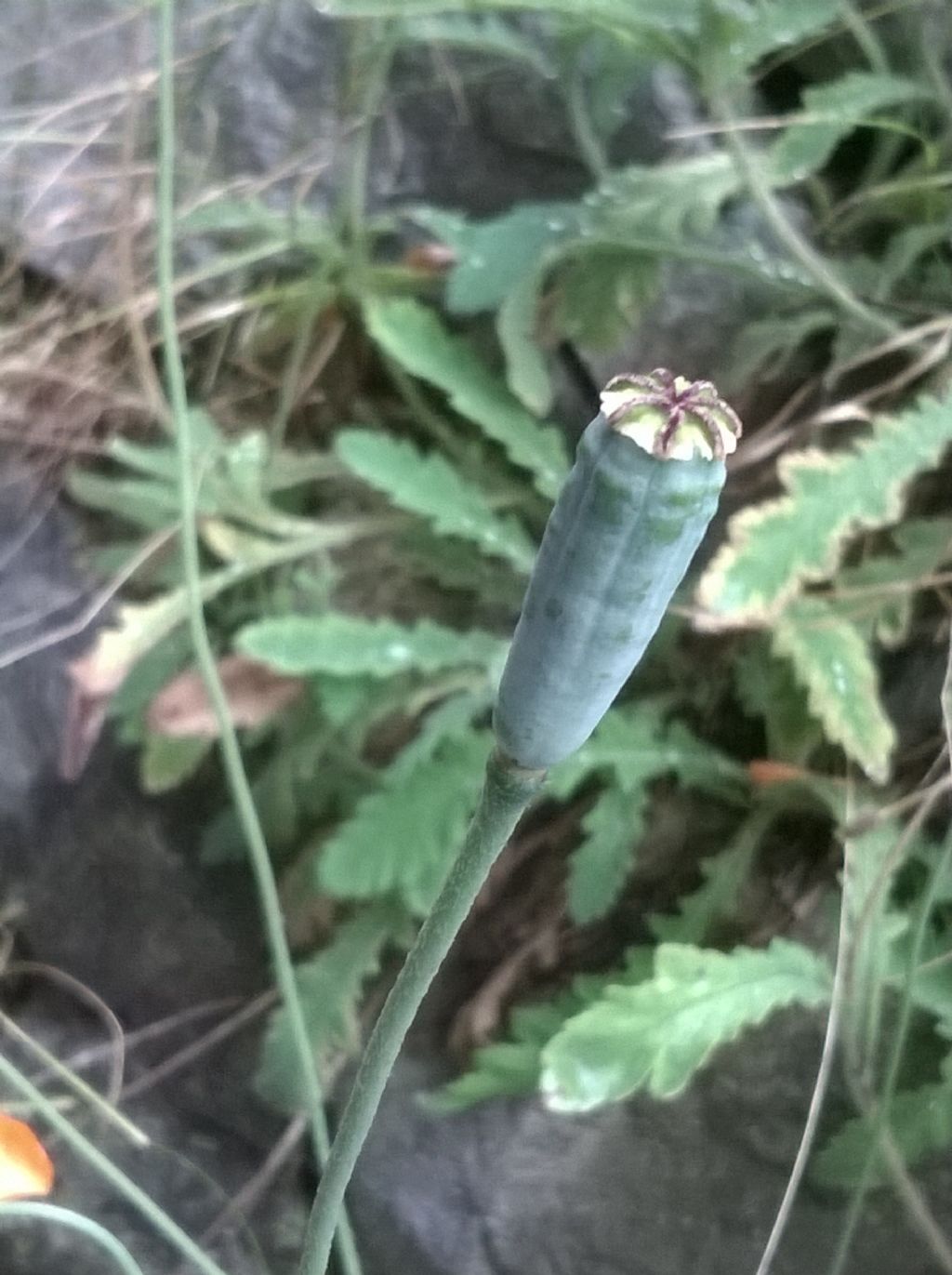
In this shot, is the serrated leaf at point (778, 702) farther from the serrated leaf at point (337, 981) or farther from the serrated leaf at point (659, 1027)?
the serrated leaf at point (337, 981)

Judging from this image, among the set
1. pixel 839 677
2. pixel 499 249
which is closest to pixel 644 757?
pixel 839 677

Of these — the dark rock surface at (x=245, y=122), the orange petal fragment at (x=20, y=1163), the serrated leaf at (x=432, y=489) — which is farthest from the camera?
the dark rock surface at (x=245, y=122)

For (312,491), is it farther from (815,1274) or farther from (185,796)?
(815,1274)

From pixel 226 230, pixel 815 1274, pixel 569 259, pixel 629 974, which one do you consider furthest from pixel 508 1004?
pixel 226 230

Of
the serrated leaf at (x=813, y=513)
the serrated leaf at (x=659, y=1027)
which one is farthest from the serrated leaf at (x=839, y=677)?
the serrated leaf at (x=659, y=1027)

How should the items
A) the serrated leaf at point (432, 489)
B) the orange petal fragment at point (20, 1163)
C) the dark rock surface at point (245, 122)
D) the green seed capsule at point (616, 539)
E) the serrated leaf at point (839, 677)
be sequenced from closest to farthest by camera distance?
the green seed capsule at point (616, 539)
the orange petal fragment at point (20, 1163)
the serrated leaf at point (839, 677)
the serrated leaf at point (432, 489)
the dark rock surface at point (245, 122)

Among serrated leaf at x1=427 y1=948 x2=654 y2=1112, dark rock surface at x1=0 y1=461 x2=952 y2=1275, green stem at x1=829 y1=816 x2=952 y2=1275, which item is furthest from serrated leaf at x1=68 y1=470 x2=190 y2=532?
green stem at x1=829 y1=816 x2=952 y2=1275

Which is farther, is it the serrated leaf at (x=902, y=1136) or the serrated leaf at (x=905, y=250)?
the serrated leaf at (x=905, y=250)
